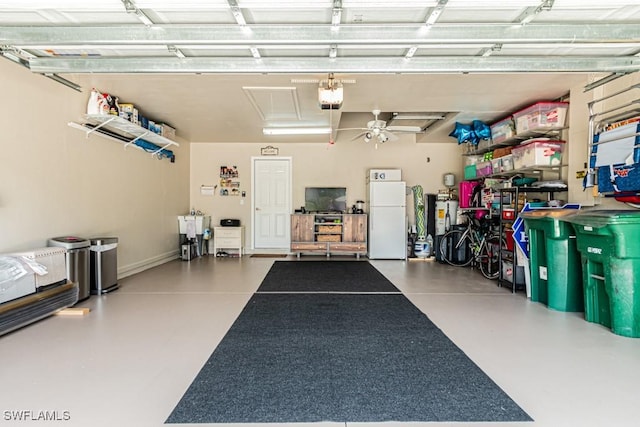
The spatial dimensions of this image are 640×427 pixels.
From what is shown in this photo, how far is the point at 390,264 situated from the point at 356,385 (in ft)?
15.5

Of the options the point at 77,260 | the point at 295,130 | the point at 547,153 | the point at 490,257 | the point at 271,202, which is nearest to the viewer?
the point at 77,260

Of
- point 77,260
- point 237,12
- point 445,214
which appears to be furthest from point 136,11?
point 445,214

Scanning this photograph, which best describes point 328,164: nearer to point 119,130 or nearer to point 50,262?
point 119,130

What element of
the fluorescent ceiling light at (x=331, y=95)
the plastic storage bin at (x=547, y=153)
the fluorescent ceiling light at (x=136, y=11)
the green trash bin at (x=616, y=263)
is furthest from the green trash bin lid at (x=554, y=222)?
the fluorescent ceiling light at (x=136, y=11)

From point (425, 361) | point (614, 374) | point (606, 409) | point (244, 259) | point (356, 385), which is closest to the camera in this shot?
point (606, 409)

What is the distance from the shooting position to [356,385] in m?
2.04

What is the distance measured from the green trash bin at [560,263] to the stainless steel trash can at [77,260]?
5.31 meters

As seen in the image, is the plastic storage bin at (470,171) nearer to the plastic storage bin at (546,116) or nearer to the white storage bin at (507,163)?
the white storage bin at (507,163)

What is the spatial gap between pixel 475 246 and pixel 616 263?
3.36m

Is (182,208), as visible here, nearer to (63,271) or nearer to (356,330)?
(63,271)

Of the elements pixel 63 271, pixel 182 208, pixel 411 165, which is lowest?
pixel 63 271

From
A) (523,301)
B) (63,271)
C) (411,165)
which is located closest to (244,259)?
(63,271)

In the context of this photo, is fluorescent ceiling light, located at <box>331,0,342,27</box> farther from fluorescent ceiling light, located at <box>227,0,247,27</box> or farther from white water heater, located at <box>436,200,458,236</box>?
white water heater, located at <box>436,200,458,236</box>

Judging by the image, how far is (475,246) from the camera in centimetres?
616
